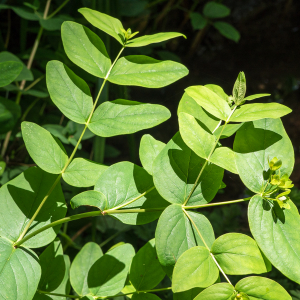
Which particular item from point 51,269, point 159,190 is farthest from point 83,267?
point 159,190

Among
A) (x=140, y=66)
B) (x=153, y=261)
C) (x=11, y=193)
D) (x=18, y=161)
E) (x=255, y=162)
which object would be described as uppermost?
(x=140, y=66)

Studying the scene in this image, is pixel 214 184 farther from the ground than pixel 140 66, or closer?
closer

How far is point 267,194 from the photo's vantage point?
398mm

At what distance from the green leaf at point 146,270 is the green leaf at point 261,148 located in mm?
208

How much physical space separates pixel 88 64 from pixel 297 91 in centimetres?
171

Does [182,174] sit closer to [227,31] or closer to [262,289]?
[262,289]

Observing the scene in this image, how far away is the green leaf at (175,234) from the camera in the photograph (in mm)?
362

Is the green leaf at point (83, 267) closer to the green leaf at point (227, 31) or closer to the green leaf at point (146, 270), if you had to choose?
the green leaf at point (146, 270)

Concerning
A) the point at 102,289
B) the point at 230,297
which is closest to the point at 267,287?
the point at 230,297

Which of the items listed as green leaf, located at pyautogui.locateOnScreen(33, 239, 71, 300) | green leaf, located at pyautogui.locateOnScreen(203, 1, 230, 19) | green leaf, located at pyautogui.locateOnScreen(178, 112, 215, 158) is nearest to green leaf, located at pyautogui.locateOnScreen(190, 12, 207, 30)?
green leaf, located at pyautogui.locateOnScreen(203, 1, 230, 19)

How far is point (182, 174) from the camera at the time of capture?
0.41 m

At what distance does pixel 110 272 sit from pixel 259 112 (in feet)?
1.23

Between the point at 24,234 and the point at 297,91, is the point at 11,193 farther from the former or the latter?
the point at 297,91

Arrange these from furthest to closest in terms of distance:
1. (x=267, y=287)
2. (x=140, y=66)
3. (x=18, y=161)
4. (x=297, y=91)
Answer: (x=297, y=91) < (x=18, y=161) < (x=140, y=66) < (x=267, y=287)
